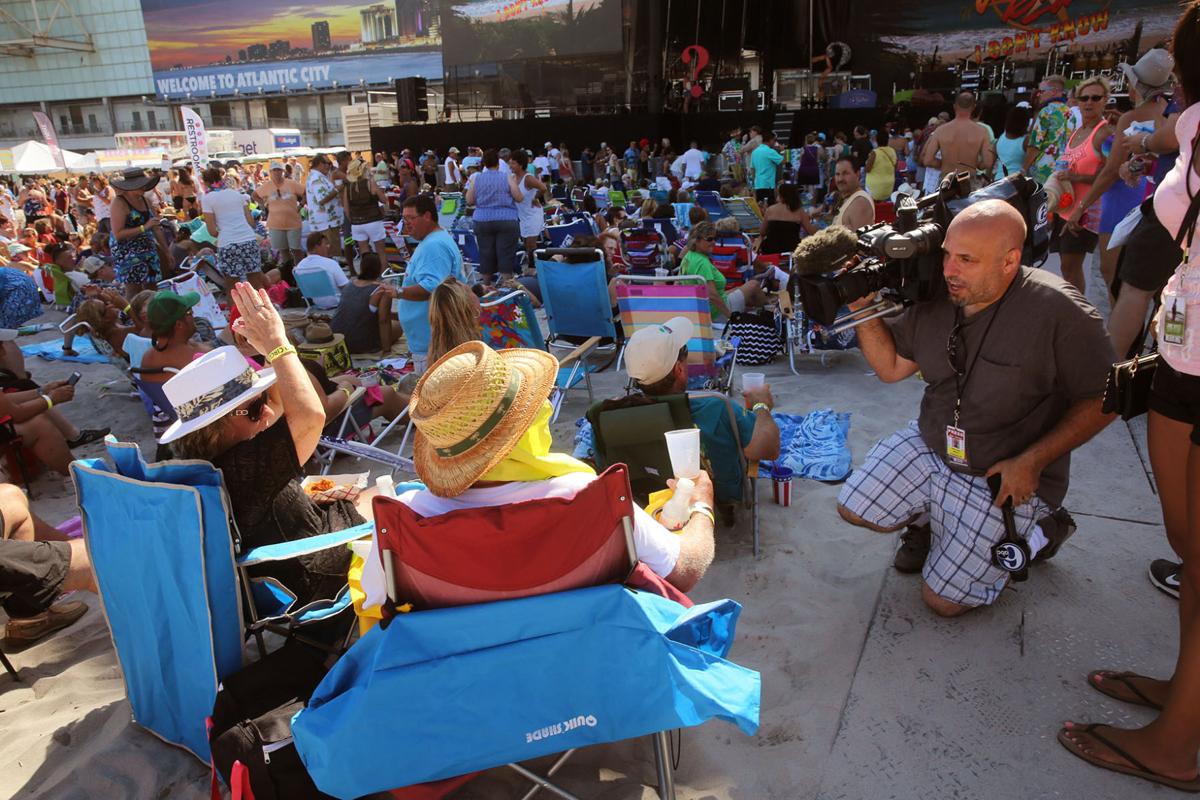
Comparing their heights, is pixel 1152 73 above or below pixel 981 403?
above

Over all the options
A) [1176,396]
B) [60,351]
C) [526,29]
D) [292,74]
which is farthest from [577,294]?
[292,74]

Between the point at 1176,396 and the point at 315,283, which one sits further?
the point at 315,283

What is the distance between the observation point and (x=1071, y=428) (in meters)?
2.15

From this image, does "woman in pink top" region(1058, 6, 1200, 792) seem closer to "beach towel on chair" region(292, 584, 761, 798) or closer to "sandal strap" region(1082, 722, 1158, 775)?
"sandal strap" region(1082, 722, 1158, 775)

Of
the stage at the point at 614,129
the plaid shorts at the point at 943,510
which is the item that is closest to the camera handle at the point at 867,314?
the plaid shorts at the point at 943,510

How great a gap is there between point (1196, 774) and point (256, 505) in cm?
244

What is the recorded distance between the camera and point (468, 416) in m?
1.51

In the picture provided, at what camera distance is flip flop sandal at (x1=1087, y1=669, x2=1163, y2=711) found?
6.56ft

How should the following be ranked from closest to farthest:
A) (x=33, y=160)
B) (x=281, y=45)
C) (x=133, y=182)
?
(x=133, y=182) < (x=33, y=160) < (x=281, y=45)

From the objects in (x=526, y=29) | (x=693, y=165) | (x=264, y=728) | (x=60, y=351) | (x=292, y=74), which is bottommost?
(x=60, y=351)

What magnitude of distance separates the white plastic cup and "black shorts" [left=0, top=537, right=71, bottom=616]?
190cm

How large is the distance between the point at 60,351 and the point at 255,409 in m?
6.54

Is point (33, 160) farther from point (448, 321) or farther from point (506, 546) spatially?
point (506, 546)

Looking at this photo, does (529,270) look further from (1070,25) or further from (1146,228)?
(1070,25)
